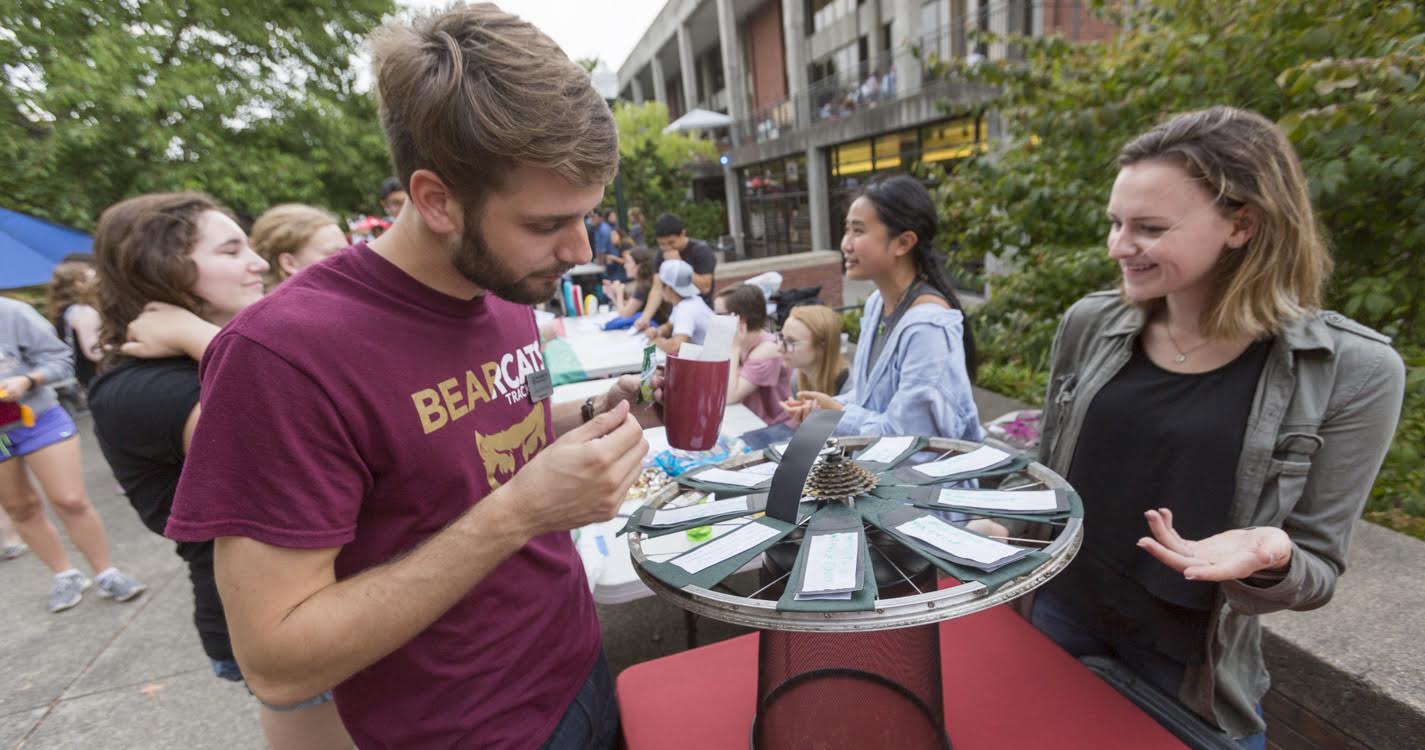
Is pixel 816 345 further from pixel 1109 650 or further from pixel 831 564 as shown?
pixel 831 564

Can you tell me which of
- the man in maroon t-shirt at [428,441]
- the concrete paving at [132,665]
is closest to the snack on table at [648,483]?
the concrete paving at [132,665]

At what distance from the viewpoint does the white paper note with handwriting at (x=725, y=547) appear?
113 cm

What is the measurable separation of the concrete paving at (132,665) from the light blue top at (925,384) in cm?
164

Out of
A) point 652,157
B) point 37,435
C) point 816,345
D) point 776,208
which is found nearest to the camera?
point 37,435

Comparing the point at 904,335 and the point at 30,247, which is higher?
the point at 30,247

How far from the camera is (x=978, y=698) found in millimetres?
1409

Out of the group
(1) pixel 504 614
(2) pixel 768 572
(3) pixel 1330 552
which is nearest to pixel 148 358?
(1) pixel 504 614

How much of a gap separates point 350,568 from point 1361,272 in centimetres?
368

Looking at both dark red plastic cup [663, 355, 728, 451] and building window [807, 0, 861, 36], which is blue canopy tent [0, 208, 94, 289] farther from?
building window [807, 0, 861, 36]

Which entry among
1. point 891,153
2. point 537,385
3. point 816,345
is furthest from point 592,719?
point 891,153

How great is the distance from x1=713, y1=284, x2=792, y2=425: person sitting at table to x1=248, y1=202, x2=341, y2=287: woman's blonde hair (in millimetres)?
2320

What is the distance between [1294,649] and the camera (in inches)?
72.9

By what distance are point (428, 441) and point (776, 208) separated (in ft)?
72.2

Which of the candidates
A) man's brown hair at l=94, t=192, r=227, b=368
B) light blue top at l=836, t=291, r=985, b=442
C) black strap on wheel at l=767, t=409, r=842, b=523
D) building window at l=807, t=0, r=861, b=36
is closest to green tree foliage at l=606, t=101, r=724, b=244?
building window at l=807, t=0, r=861, b=36
